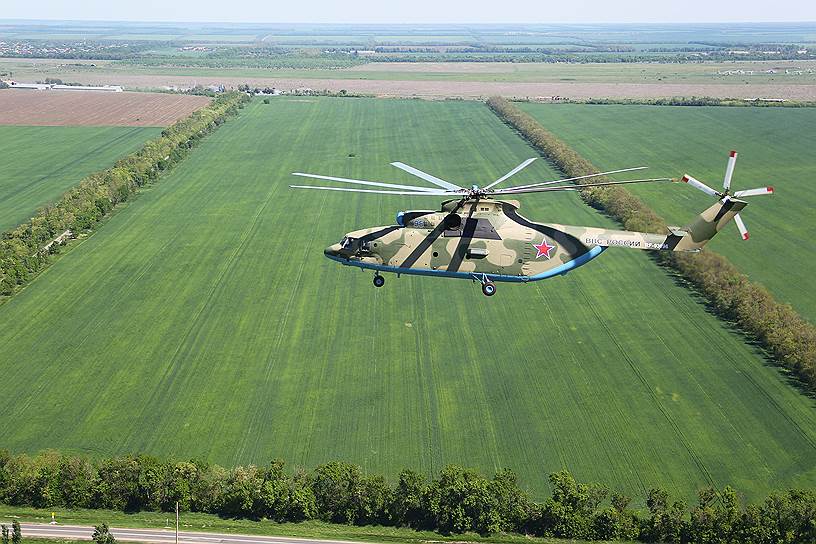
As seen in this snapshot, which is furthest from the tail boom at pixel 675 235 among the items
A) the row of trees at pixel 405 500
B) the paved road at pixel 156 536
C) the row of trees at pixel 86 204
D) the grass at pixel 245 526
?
the row of trees at pixel 86 204

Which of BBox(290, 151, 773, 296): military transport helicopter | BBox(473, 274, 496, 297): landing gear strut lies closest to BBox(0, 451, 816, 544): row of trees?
BBox(473, 274, 496, 297): landing gear strut

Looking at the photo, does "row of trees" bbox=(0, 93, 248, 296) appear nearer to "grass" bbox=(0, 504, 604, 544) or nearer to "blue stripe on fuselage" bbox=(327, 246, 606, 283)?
"grass" bbox=(0, 504, 604, 544)

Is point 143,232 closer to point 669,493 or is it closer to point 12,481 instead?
point 12,481

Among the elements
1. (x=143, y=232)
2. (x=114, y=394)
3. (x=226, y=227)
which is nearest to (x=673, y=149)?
(x=226, y=227)

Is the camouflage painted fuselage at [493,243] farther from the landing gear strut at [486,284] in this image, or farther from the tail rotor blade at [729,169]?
the tail rotor blade at [729,169]

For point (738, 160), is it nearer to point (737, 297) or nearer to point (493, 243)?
point (737, 297)
